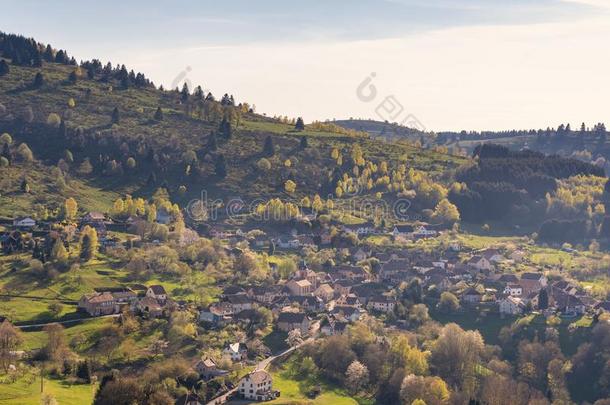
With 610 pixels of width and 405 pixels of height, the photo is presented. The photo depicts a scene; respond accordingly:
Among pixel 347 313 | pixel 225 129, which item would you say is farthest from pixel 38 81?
pixel 347 313

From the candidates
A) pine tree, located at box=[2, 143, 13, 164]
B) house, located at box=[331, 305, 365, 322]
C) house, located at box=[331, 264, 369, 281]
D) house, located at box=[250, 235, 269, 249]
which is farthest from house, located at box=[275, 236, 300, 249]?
pine tree, located at box=[2, 143, 13, 164]

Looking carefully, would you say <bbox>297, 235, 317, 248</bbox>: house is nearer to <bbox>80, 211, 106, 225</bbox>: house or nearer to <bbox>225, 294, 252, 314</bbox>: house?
<bbox>80, 211, 106, 225</bbox>: house

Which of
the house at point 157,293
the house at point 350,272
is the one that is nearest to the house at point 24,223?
the house at point 157,293

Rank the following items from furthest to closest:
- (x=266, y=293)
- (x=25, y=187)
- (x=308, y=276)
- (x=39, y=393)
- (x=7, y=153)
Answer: (x=7, y=153)
(x=25, y=187)
(x=308, y=276)
(x=266, y=293)
(x=39, y=393)

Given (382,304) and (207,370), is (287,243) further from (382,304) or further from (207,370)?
(207,370)

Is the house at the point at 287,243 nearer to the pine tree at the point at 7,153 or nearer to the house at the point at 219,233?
the house at the point at 219,233
